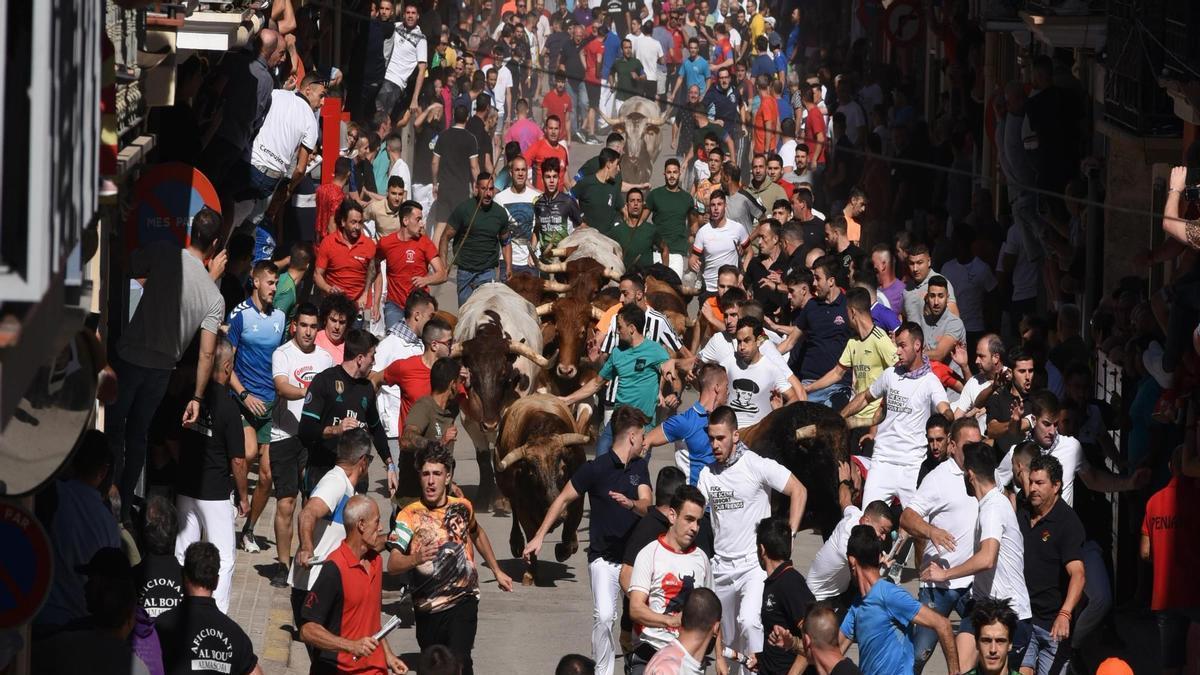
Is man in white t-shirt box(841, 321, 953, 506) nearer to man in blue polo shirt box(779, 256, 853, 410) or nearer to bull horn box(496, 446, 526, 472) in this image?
man in blue polo shirt box(779, 256, 853, 410)

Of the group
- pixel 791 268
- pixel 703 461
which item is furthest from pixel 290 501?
pixel 791 268

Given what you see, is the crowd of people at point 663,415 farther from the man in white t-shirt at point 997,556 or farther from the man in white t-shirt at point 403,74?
the man in white t-shirt at point 403,74

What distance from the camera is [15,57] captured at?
276 inches

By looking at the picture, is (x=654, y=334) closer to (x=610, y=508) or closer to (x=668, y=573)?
(x=610, y=508)

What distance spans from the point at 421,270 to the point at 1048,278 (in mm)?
5916

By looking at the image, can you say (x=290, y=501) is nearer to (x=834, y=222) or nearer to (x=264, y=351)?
(x=264, y=351)

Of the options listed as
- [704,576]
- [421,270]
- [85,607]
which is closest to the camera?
[85,607]

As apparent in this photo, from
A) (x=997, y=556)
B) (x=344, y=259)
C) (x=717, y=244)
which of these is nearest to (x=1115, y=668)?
(x=997, y=556)

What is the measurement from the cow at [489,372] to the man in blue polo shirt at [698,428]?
8.53 ft

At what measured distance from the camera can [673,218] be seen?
77.1ft

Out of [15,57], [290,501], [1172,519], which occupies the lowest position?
[290,501]

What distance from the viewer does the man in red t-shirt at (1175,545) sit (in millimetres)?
13461

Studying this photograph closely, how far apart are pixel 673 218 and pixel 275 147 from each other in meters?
6.17

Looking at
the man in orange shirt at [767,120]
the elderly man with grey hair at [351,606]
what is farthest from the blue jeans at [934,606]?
the man in orange shirt at [767,120]
